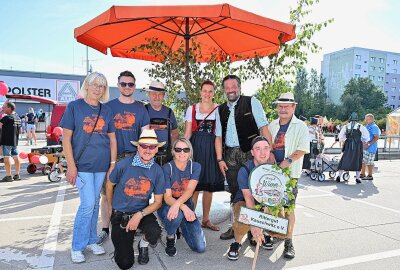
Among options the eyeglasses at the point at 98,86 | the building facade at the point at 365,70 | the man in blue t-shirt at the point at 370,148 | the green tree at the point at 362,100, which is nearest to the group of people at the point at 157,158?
the eyeglasses at the point at 98,86

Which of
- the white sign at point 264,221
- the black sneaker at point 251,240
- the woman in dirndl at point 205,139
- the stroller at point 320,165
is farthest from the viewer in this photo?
the stroller at point 320,165

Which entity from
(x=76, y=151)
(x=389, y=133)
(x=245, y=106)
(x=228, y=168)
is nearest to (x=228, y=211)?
(x=228, y=168)

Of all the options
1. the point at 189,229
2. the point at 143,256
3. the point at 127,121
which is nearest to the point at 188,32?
the point at 127,121

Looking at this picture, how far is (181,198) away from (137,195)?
51 centimetres

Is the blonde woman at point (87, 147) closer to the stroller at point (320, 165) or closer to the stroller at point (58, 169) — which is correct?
the stroller at point (58, 169)

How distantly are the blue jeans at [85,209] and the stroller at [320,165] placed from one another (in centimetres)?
666

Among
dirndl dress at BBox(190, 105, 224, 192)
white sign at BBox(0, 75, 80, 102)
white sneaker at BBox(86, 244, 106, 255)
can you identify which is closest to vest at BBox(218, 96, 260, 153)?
dirndl dress at BBox(190, 105, 224, 192)

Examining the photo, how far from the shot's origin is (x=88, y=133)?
130 inches

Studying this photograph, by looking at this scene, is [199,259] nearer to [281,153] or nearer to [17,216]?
[281,153]

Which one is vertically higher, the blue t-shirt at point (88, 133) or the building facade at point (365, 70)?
the building facade at point (365, 70)

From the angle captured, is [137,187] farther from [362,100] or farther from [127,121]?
[362,100]

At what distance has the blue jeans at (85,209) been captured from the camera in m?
3.33

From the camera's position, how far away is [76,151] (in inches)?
130

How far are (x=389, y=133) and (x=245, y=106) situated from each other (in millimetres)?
14058
